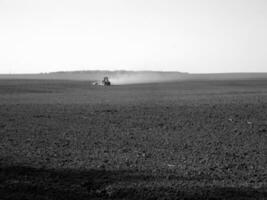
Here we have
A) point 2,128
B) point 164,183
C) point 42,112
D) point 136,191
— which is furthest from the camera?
point 42,112

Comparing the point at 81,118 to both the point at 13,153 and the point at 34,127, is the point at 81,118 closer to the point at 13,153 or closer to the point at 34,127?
the point at 34,127

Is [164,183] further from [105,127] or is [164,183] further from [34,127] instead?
Answer: [34,127]

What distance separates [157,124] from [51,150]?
21.7ft

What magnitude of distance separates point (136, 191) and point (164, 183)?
0.80 metres

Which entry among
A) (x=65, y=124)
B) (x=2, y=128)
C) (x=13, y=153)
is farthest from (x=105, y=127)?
(x=13, y=153)

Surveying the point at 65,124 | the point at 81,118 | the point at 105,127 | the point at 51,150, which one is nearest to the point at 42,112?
the point at 81,118

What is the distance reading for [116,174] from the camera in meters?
8.06

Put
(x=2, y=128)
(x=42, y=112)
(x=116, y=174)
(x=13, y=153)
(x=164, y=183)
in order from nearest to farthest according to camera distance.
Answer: (x=164, y=183) → (x=116, y=174) → (x=13, y=153) → (x=2, y=128) → (x=42, y=112)

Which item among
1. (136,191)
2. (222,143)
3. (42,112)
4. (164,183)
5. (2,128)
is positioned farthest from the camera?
(42,112)

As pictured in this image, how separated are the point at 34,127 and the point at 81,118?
133 inches

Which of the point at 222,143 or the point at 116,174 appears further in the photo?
the point at 222,143

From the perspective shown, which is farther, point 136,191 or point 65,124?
point 65,124

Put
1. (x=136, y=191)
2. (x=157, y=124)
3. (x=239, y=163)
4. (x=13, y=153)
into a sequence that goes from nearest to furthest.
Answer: (x=136, y=191) → (x=239, y=163) → (x=13, y=153) → (x=157, y=124)

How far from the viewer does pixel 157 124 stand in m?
16.2
